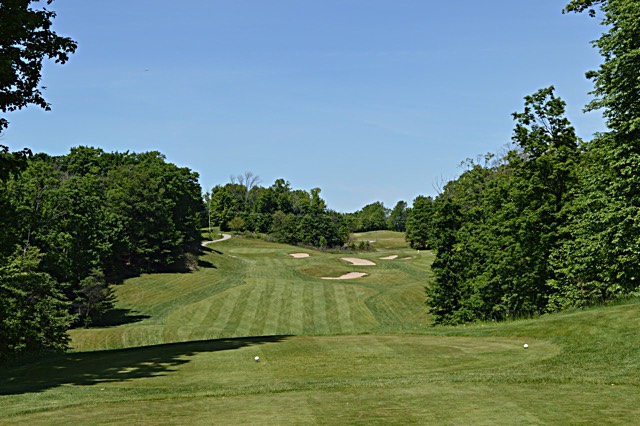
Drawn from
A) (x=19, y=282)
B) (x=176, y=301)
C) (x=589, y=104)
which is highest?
(x=589, y=104)

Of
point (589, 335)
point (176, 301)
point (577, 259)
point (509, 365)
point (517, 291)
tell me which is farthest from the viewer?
point (176, 301)

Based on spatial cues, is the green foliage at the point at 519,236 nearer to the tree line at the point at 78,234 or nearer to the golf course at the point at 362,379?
the golf course at the point at 362,379

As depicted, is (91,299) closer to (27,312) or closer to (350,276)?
(27,312)

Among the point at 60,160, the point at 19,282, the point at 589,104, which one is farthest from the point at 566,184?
the point at 60,160

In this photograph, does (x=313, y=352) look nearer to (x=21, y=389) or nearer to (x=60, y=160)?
(x=21, y=389)

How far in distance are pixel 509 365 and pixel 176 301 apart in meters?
55.1

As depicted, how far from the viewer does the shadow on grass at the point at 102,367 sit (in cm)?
1822

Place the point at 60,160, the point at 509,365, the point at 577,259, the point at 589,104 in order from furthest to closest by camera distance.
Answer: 1. the point at 60,160
2. the point at 577,259
3. the point at 589,104
4. the point at 509,365

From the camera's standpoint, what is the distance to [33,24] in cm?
1900

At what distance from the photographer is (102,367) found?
2102 centimetres

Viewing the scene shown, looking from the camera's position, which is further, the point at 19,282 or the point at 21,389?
the point at 19,282

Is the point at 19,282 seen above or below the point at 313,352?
above

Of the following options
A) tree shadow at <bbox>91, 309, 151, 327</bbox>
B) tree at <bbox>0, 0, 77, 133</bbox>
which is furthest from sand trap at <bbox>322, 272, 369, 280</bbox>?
tree at <bbox>0, 0, 77, 133</bbox>

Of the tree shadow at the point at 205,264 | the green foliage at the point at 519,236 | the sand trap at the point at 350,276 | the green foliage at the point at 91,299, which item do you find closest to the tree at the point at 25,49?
the green foliage at the point at 519,236
